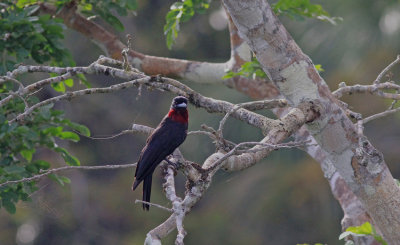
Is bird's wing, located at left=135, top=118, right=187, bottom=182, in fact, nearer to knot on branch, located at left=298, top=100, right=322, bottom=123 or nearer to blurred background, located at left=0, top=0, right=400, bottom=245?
knot on branch, located at left=298, top=100, right=322, bottom=123

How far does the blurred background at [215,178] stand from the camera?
30.3ft

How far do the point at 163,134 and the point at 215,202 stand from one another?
729cm

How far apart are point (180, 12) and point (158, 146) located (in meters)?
1.03

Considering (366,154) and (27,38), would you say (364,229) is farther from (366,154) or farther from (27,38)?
(27,38)

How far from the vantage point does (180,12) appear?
4520 mm

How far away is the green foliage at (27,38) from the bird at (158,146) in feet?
2.67

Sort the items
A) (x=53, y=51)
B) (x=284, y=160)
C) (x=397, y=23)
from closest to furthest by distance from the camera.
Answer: (x=53, y=51) → (x=397, y=23) → (x=284, y=160)

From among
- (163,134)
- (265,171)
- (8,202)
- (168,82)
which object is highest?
(168,82)

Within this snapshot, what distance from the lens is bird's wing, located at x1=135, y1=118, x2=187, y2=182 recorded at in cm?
392

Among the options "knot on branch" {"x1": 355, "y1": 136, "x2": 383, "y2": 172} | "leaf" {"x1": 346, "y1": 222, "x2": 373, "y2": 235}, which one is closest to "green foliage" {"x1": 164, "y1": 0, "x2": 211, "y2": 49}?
"knot on branch" {"x1": 355, "y1": 136, "x2": 383, "y2": 172}

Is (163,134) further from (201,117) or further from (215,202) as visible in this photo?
(215,202)

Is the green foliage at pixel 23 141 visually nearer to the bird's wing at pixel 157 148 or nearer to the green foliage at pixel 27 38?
the green foliage at pixel 27 38

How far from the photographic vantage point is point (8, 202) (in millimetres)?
3902

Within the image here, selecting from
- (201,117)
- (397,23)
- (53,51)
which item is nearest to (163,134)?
(53,51)
